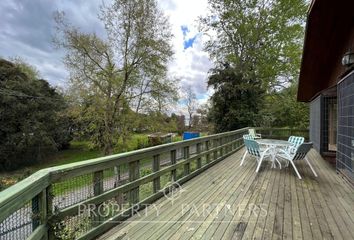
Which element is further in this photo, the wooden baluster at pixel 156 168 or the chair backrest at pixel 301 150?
the chair backrest at pixel 301 150

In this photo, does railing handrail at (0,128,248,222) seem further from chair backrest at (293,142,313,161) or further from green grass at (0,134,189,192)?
green grass at (0,134,189,192)

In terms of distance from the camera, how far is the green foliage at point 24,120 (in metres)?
18.3

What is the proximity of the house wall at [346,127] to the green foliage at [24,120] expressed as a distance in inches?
646

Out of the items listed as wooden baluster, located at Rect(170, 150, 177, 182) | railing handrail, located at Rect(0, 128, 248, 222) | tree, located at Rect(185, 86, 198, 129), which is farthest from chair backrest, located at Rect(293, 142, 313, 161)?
tree, located at Rect(185, 86, 198, 129)

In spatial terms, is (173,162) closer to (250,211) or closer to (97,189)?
(250,211)

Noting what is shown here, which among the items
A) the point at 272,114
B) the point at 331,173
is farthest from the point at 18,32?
the point at 331,173

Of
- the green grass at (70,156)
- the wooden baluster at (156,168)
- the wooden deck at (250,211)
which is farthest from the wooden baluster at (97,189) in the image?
the green grass at (70,156)

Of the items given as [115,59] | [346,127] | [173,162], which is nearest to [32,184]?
[173,162]

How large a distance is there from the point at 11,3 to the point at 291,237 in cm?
1501

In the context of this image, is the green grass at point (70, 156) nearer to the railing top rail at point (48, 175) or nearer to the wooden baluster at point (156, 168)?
the wooden baluster at point (156, 168)

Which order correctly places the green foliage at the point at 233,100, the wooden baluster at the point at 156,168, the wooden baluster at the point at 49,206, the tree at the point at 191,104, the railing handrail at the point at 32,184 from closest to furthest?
1. the railing handrail at the point at 32,184
2. the wooden baluster at the point at 49,206
3. the wooden baluster at the point at 156,168
4. the green foliage at the point at 233,100
5. the tree at the point at 191,104

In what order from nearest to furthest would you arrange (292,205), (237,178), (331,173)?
(292,205) < (237,178) < (331,173)

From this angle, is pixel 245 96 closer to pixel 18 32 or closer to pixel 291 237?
pixel 291 237

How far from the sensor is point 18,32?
16.3 metres
